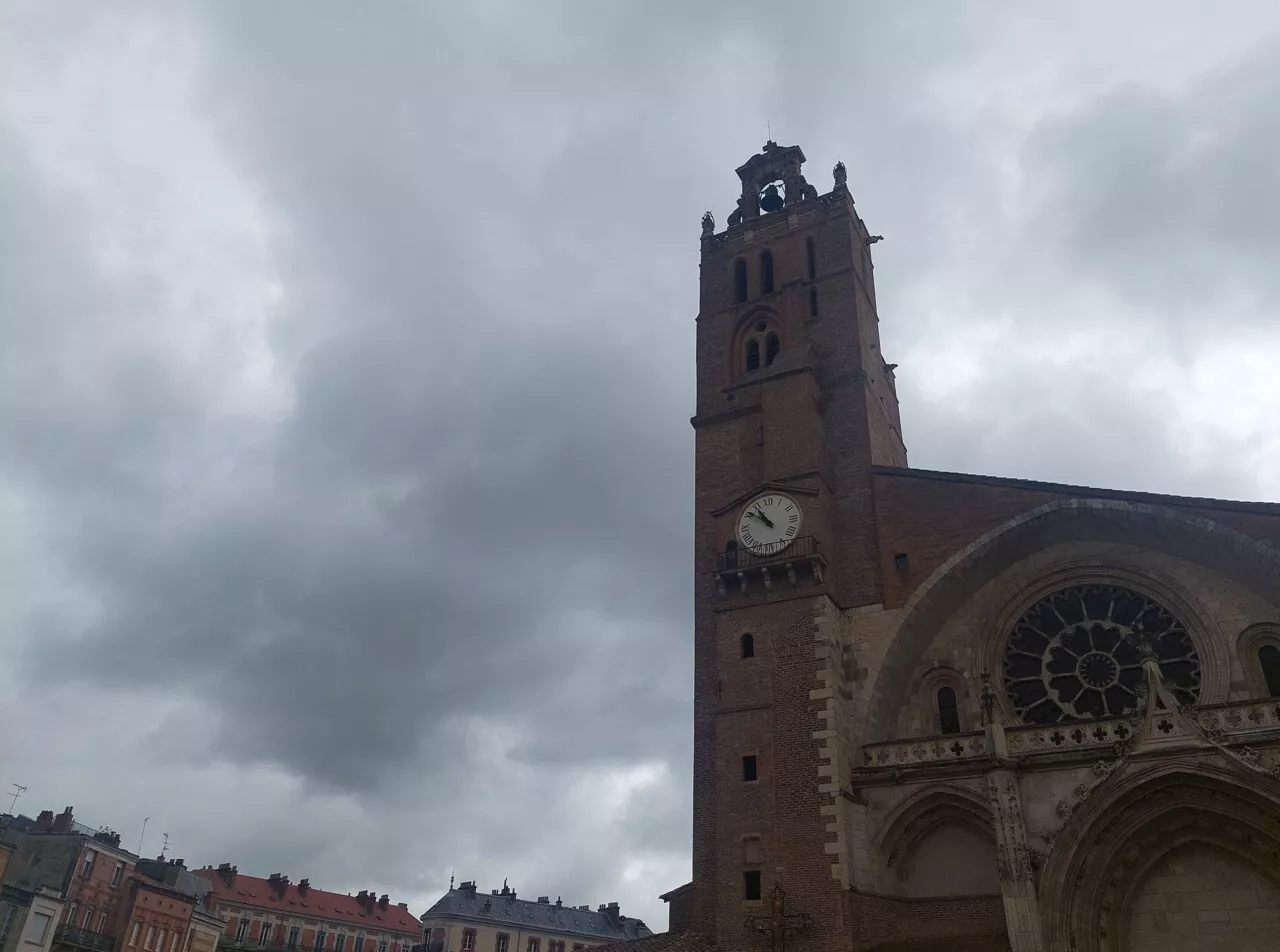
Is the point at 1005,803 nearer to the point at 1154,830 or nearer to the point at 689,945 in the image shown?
the point at 1154,830

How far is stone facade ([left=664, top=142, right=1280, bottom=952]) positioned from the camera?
20688mm

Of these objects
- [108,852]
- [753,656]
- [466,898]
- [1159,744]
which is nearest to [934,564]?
[753,656]

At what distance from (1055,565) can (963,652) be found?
3240mm

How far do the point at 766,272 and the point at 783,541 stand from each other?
1218cm

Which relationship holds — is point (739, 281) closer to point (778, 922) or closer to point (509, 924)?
point (778, 922)

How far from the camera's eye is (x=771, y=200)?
3941 centimetres

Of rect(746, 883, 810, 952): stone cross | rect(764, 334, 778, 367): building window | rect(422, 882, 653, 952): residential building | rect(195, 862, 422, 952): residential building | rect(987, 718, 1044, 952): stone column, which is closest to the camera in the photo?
→ rect(987, 718, 1044, 952): stone column

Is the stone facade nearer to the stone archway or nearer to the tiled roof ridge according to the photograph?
the stone archway

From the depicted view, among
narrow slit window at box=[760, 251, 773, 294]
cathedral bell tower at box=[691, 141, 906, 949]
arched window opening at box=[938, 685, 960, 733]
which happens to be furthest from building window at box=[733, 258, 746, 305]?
arched window opening at box=[938, 685, 960, 733]

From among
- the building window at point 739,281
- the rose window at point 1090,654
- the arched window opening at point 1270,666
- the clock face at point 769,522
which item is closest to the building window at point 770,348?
the building window at point 739,281

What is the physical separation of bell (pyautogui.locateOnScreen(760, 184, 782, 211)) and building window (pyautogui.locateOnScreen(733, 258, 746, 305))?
4.31m

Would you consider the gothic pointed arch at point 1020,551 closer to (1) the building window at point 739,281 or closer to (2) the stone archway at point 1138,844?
(2) the stone archway at point 1138,844

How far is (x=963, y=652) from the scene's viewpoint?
25.9 m

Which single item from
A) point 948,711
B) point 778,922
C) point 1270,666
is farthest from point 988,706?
point 778,922
